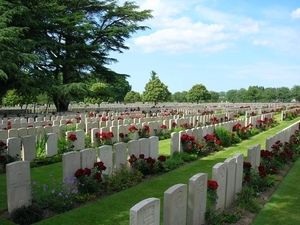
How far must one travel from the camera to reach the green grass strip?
502cm

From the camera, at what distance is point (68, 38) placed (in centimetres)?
2941

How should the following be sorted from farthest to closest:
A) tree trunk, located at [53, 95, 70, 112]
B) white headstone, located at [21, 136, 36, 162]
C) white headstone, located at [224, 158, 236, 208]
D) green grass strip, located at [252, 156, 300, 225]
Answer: tree trunk, located at [53, 95, 70, 112]
white headstone, located at [21, 136, 36, 162]
white headstone, located at [224, 158, 236, 208]
green grass strip, located at [252, 156, 300, 225]

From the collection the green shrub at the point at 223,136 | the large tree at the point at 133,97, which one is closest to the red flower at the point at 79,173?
the green shrub at the point at 223,136

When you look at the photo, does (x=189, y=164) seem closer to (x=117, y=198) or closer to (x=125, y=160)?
(x=125, y=160)

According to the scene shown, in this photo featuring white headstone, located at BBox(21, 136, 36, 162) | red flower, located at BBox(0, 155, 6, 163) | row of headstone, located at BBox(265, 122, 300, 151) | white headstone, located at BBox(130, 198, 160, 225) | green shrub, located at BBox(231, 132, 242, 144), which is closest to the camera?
white headstone, located at BBox(130, 198, 160, 225)

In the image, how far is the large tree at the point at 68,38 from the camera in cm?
2398

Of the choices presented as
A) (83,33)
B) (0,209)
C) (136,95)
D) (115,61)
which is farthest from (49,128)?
(136,95)

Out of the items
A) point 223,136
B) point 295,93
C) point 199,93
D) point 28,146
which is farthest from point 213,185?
point 295,93

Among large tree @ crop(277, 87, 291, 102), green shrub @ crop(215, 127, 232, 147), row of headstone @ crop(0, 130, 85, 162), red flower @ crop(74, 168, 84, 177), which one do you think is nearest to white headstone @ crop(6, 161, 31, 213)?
red flower @ crop(74, 168, 84, 177)

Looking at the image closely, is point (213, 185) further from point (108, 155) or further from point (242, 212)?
point (108, 155)

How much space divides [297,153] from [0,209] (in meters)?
9.47

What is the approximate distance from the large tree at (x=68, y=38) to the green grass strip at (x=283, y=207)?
756 inches

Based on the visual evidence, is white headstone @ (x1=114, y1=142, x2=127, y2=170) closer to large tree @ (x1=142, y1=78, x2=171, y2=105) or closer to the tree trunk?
the tree trunk

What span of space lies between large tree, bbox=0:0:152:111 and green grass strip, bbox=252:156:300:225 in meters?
19.2
